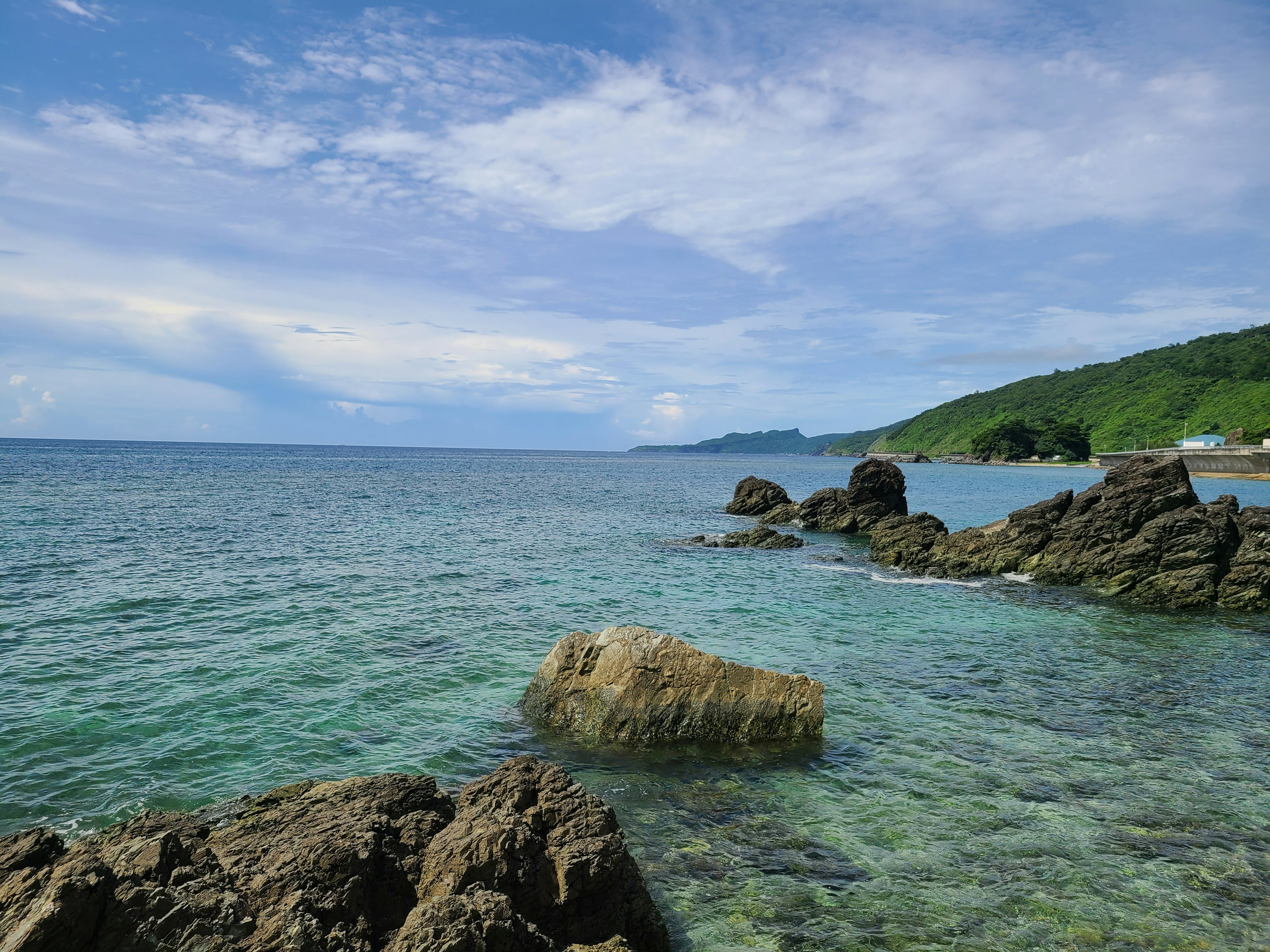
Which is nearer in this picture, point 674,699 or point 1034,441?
point 674,699

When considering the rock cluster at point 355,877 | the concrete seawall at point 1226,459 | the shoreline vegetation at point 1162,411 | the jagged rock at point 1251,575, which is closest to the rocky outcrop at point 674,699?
the rock cluster at point 355,877

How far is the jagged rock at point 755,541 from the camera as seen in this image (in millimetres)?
39656

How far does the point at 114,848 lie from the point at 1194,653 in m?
23.8

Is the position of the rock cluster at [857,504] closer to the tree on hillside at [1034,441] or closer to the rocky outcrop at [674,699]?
the rocky outcrop at [674,699]

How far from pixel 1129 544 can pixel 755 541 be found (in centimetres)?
1748

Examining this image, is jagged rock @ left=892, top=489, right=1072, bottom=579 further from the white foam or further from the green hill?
the green hill

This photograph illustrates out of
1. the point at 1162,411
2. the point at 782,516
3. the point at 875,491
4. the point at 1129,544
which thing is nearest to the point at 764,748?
the point at 1129,544

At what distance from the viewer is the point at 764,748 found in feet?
42.2

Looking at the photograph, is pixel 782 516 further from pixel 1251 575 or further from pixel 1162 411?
pixel 1162 411

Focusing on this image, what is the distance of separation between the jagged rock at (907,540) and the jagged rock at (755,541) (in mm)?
4446

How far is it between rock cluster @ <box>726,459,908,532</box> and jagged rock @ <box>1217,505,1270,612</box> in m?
21.7

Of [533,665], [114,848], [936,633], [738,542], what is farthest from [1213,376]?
[114,848]

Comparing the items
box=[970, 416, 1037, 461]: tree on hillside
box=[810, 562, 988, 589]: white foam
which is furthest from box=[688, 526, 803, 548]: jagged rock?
box=[970, 416, 1037, 461]: tree on hillside

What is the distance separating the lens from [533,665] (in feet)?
58.3
